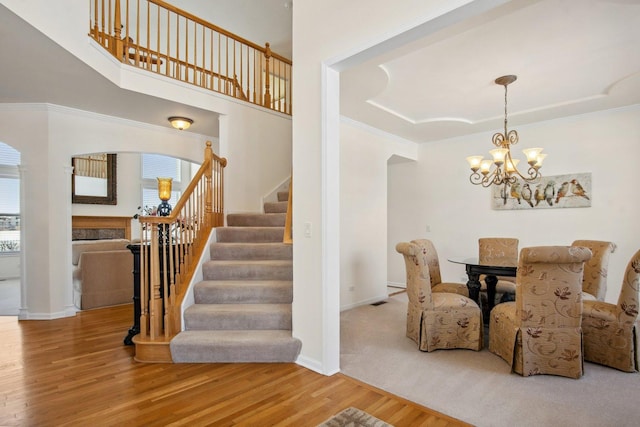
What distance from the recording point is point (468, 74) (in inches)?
140

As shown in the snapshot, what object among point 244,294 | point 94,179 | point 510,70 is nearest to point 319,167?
point 244,294

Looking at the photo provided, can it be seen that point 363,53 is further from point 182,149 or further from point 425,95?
point 182,149

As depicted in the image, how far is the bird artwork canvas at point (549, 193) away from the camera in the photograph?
15.4 feet

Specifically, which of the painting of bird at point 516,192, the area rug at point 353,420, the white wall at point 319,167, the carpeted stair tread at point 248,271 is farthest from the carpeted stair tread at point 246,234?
the painting of bird at point 516,192

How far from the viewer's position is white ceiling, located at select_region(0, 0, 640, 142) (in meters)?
2.65

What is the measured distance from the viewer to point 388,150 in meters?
5.63

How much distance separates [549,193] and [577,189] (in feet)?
1.07

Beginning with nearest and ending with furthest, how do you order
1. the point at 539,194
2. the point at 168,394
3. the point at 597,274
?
the point at 168,394
the point at 597,274
the point at 539,194

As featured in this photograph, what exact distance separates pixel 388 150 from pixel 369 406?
4196 mm

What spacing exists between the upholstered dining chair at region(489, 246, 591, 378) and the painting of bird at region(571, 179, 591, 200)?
9.34 ft

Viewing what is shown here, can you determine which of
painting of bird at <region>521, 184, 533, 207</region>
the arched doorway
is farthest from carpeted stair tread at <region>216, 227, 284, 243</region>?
→ the arched doorway

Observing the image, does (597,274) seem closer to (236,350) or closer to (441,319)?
(441,319)

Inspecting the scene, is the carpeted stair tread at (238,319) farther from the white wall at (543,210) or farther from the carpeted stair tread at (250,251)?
the white wall at (543,210)

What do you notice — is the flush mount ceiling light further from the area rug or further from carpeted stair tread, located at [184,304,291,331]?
the area rug
